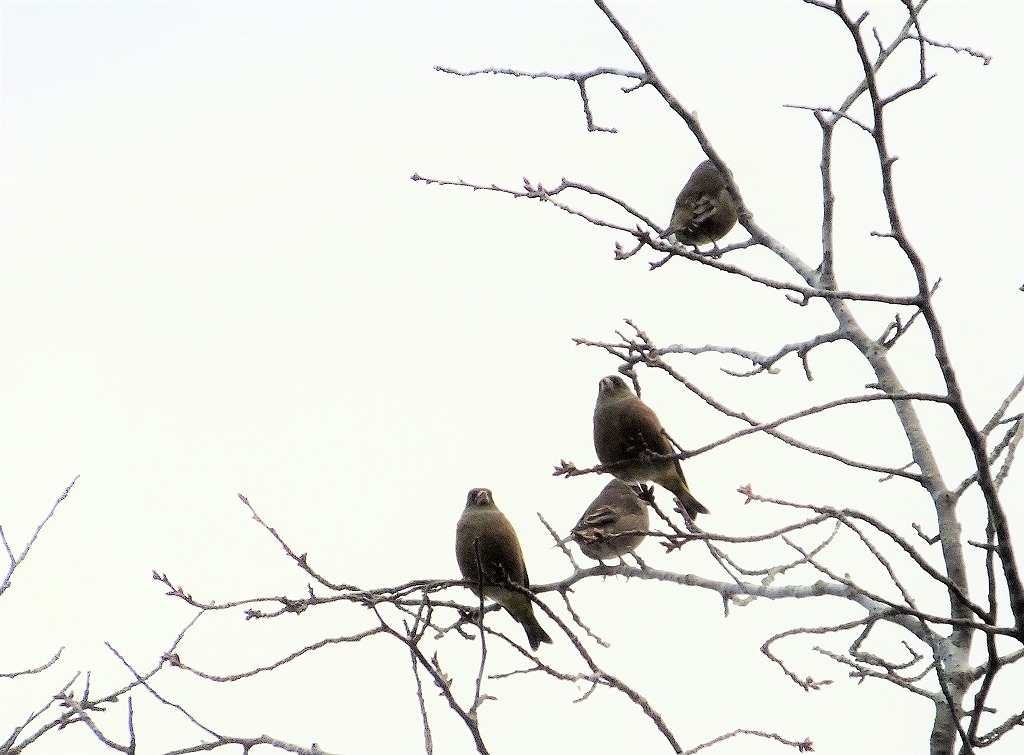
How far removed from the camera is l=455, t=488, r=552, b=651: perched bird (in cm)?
591

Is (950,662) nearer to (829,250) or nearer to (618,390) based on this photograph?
(829,250)

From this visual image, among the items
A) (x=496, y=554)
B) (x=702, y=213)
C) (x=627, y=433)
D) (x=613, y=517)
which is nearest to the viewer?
(x=627, y=433)

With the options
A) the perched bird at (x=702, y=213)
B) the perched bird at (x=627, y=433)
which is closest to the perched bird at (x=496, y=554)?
the perched bird at (x=627, y=433)

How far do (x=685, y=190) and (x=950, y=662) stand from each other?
3.32m

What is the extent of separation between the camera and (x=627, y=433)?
530 cm

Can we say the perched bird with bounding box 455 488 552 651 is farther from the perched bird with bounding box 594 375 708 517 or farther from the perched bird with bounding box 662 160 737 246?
the perched bird with bounding box 662 160 737 246

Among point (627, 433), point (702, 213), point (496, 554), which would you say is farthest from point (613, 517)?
point (627, 433)

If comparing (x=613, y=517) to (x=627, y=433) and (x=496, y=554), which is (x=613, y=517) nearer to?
(x=496, y=554)

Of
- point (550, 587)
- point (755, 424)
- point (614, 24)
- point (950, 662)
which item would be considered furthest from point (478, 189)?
point (950, 662)

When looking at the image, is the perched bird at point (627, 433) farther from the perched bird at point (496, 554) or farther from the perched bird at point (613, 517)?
the perched bird at point (613, 517)

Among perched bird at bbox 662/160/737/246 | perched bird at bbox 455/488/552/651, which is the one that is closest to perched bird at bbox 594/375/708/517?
perched bird at bbox 455/488/552/651

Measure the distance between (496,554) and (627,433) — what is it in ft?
3.69

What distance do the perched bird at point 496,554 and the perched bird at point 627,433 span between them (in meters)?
0.90

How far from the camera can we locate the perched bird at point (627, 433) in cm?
521
